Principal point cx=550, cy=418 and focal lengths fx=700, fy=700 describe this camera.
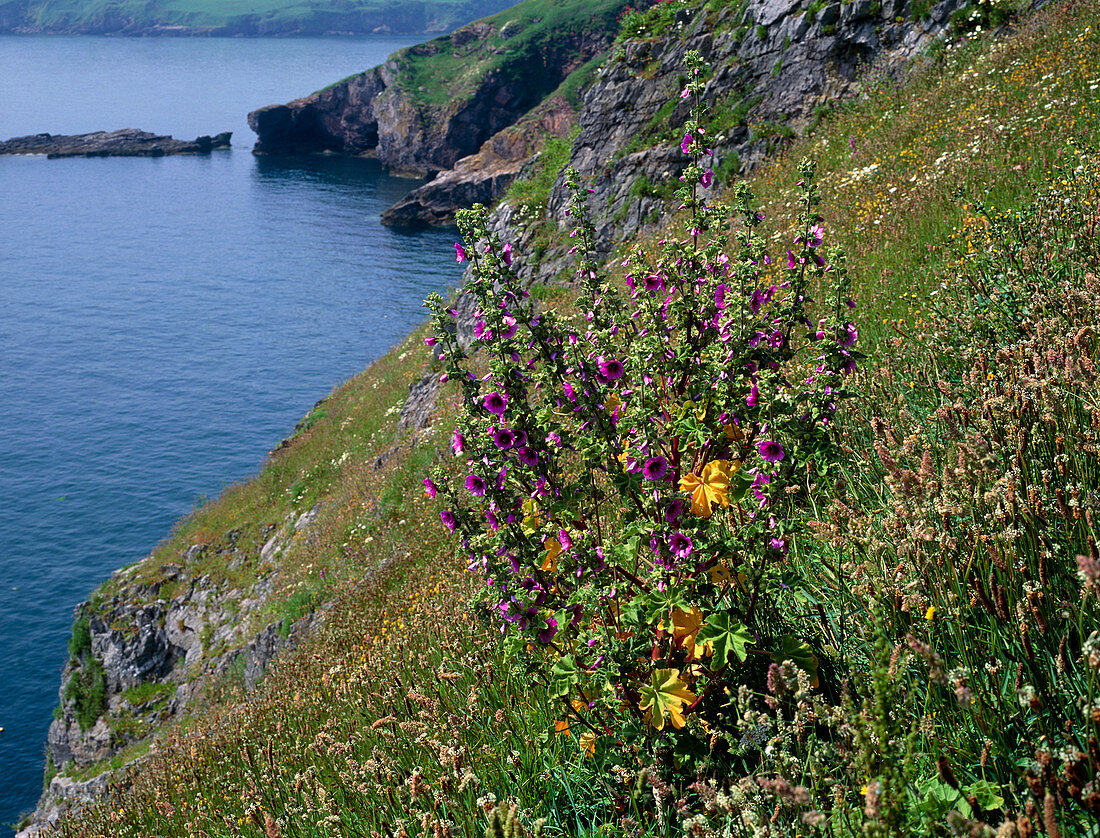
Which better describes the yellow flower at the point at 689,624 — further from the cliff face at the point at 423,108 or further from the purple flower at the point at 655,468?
the cliff face at the point at 423,108

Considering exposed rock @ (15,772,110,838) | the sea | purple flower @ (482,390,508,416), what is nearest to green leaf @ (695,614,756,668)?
purple flower @ (482,390,508,416)

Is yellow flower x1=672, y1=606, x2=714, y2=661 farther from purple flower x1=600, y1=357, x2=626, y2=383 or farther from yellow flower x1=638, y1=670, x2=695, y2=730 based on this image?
purple flower x1=600, y1=357, x2=626, y2=383

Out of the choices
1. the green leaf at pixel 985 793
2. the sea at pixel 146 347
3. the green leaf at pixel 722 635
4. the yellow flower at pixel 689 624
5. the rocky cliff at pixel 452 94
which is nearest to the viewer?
the green leaf at pixel 985 793

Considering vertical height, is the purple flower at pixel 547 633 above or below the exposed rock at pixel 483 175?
below

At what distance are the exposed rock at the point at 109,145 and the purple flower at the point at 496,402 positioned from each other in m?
141

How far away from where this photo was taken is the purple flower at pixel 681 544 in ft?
9.08

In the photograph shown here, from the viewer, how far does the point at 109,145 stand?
120 m

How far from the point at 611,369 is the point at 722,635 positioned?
132 centimetres

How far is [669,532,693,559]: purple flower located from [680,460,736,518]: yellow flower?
0.35 m

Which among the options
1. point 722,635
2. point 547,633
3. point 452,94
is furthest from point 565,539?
point 452,94

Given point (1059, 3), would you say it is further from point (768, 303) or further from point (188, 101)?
point (188, 101)

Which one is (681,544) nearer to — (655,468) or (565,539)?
(655,468)

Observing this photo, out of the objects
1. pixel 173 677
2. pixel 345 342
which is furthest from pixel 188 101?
pixel 173 677

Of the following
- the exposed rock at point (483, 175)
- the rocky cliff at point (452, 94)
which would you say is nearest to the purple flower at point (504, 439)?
the exposed rock at point (483, 175)
